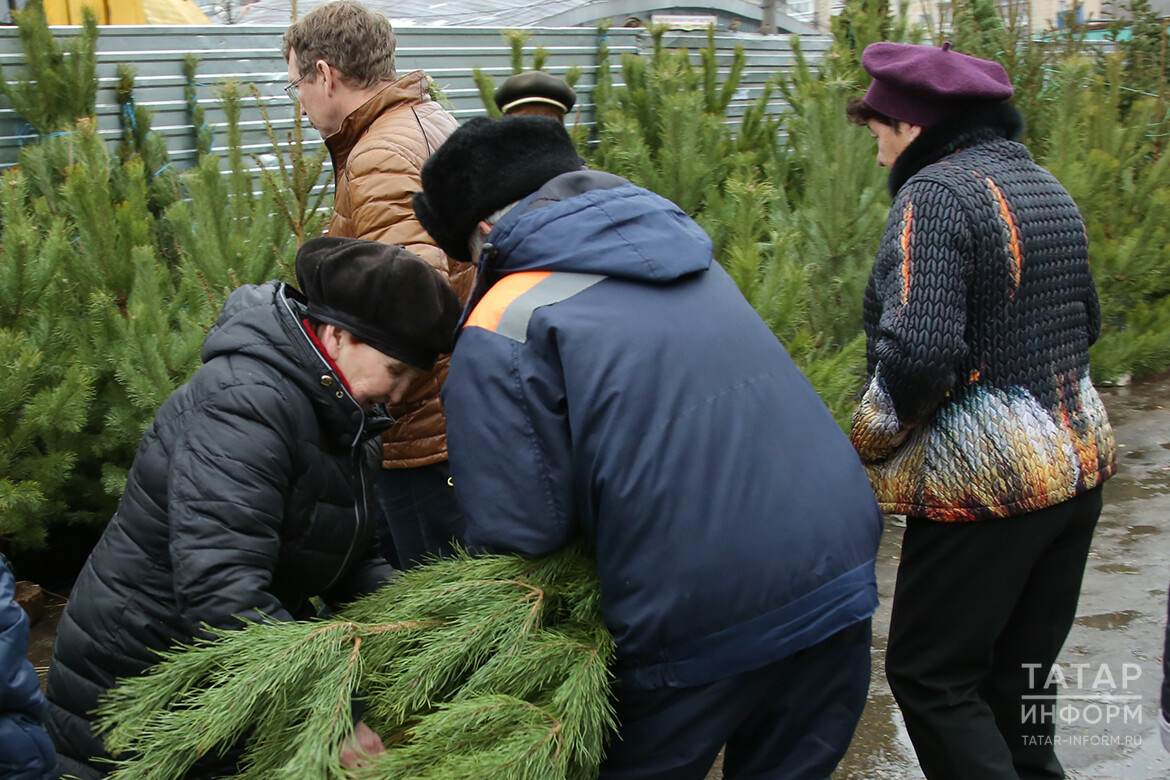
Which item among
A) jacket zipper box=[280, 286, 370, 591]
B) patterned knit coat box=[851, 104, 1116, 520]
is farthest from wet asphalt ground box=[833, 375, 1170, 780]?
jacket zipper box=[280, 286, 370, 591]

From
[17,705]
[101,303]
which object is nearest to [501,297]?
[17,705]

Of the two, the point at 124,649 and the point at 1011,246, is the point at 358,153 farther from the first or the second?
the point at 1011,246

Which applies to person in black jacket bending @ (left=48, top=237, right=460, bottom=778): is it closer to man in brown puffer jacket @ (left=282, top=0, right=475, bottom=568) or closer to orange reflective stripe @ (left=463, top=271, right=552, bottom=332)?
orange reflective stripe @ (left=463, top=271, right=552, bottom=332)

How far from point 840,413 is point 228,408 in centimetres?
225

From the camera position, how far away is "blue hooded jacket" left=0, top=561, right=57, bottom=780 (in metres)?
1.73

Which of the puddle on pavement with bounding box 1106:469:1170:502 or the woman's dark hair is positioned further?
the puddle on pavement with bounding box 1106:469:1170:502

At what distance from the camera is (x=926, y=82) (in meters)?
2.22

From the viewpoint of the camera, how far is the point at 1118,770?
9.34 ft

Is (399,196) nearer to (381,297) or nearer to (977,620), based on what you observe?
(381,297)

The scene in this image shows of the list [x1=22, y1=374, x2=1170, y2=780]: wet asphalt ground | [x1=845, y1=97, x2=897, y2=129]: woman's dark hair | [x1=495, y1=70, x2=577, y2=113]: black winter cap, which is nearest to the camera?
[x1=845, y1=97, x2=897, y2=129]: woman's dark hair

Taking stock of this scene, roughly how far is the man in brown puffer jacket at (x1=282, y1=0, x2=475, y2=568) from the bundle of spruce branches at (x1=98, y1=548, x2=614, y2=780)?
850 millimetres

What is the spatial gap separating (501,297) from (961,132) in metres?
1.28

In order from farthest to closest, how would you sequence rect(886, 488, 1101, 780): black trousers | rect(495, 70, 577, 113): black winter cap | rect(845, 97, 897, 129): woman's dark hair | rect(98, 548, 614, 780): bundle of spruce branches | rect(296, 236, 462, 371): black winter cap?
rect(495, 70, 577, 113): black winter cap, rect(845, 97, 897, 129): woman's dark hair, rect(886, 488, 1101, 780): black trousers, rect(296, 236, 462, 371): black winter cap, rect(98, 548, 614, 780): bundle of spruce branches

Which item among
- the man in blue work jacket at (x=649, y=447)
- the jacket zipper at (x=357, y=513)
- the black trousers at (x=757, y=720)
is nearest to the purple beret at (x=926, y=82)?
the man in blue work jacket at (x=649, y=447)
